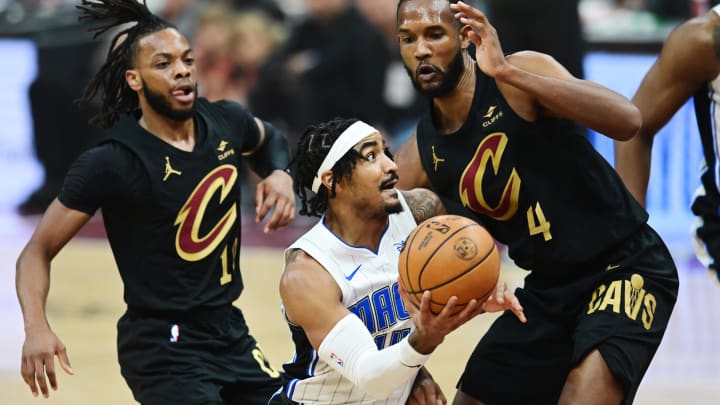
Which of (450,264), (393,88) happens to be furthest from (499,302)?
(393,88)

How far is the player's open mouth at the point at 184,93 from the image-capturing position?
19.6 ft

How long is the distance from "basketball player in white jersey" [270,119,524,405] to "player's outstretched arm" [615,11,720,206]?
0.96 metres

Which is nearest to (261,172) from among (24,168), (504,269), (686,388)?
(686,388)

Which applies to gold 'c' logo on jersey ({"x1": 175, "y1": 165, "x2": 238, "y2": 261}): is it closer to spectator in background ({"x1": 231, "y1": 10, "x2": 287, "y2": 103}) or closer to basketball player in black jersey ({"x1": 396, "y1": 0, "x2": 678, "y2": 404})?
basketball player in black jersey ({"x1": 396, "y1": 0, "x2": 678, "y2": 404})

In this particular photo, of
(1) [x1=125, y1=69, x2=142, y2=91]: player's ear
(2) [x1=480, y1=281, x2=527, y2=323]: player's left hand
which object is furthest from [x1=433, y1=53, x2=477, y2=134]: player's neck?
(1) [x1=125, y1=69, x2=142, y2=91]: player's ear

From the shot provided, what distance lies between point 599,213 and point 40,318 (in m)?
2.55

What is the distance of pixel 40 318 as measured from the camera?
5.42 meters

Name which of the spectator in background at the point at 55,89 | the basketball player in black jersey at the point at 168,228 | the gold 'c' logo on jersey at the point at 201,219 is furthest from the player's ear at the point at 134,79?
the spectator in background at the point at 55,89

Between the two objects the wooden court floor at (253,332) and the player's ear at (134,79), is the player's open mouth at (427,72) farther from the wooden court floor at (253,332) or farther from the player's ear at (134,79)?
the wooden court floor at (253,332)

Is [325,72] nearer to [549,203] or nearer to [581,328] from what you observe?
[549,203]

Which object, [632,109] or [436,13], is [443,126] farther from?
[632,109]

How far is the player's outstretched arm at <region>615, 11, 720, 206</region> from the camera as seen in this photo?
17.2ft

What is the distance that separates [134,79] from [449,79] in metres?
1.79

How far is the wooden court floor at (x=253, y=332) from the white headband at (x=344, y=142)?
107 inches
